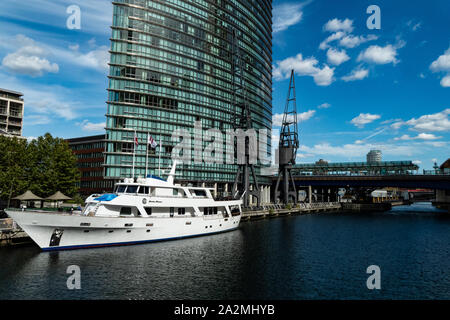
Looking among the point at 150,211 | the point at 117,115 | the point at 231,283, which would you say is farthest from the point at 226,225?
the point at 117,115

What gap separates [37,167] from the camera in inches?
2259

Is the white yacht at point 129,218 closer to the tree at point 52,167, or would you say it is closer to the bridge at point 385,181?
the tree at point 52,167

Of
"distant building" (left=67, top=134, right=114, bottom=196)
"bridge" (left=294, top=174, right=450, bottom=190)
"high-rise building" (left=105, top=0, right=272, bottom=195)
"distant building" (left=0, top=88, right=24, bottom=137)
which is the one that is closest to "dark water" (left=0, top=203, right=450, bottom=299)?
"high-rise building" (left=105, top=0, right=272, bottom=195)

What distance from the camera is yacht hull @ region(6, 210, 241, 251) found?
32.8 metres

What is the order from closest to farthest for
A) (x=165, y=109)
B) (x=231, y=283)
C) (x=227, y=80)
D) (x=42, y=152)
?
(x=231, y=283) → (x=42, y=152) → (x=165, y=109) → (x=227, y=80)

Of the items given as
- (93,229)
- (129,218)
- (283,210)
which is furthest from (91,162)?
(93,229)

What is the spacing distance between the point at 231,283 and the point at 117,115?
63.0 meters

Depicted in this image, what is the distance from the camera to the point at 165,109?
84.3m

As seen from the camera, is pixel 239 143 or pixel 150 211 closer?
pixel 150 211

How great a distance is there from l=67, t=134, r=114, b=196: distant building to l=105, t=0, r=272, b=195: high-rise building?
33581 millimetres

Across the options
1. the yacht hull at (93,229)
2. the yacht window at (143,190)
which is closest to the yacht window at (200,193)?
the yacht hull at (93,229)

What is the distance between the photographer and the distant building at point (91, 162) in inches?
4235

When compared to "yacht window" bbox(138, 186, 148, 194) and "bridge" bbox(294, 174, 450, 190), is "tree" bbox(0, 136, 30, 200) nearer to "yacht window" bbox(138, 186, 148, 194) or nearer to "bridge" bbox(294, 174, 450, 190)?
"yacht window" bbox(138, 186, 148, 194)

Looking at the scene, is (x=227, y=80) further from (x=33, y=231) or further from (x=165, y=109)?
(x=33, y=231)
